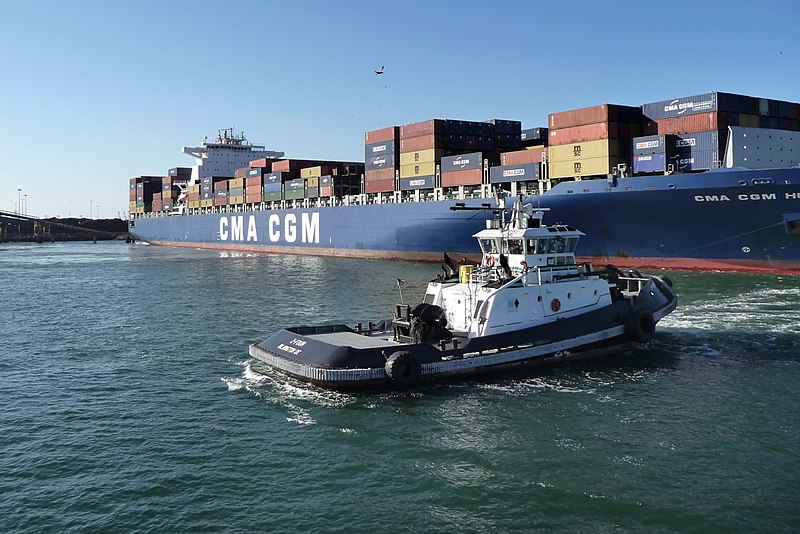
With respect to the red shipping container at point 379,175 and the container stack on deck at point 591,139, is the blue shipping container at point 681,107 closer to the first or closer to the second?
the container stack on deck at point 591,139

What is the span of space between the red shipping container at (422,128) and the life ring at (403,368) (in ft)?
125

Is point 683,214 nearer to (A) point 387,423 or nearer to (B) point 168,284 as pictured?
(A) point 387,423

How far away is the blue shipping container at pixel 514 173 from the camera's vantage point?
42.8m

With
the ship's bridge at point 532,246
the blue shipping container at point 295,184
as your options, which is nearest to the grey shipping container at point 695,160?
the ship's bridge at point 532,246

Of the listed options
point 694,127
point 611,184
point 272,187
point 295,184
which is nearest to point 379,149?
point 295,184

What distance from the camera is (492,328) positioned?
55.4 ft

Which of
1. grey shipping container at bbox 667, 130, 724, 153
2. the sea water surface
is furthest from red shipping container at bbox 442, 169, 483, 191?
the sea water surface

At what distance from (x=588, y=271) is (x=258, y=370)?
1019 centimetres

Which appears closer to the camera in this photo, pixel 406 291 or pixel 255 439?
pixel 255 439

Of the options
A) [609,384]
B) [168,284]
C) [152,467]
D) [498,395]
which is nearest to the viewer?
[152,467]

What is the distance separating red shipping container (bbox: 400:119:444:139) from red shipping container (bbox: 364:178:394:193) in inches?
165

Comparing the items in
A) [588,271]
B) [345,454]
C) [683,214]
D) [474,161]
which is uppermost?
[474,161]

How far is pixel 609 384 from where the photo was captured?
16.1 metres

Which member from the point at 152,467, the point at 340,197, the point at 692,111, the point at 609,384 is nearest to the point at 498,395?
the point at 609,384
